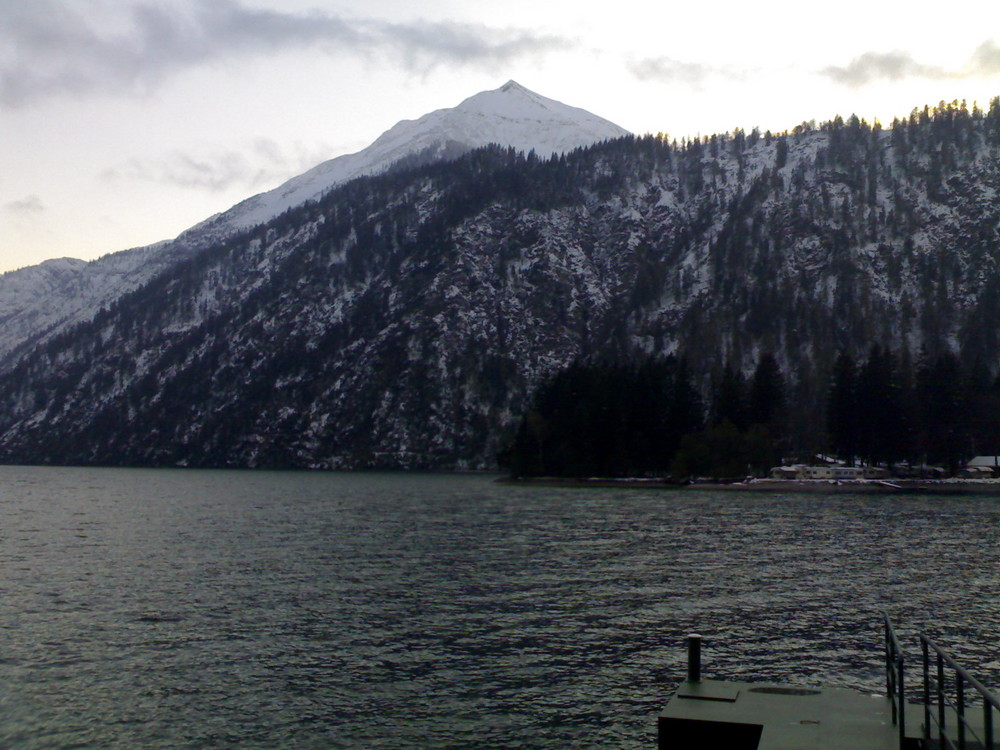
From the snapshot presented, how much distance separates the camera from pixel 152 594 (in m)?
49.5

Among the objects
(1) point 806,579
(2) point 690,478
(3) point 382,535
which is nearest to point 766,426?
(2) point 690,478

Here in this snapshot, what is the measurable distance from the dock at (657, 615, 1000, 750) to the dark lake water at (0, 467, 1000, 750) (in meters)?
3.12

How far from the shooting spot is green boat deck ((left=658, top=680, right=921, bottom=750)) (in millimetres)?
20406

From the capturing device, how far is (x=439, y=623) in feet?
136

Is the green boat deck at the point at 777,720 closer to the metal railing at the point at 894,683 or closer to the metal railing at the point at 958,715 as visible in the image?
the metal railing at the point at 894,683

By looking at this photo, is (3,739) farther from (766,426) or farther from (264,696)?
(766,426)

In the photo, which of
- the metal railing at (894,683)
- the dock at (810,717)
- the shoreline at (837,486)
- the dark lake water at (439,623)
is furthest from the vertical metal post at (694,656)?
the shoreline at (837,486)

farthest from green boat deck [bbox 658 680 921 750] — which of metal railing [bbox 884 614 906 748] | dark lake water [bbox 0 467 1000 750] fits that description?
dark lake water [bbox 0 467 1000 750]

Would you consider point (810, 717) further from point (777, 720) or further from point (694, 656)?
point (694, 656)

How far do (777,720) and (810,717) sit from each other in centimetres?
98

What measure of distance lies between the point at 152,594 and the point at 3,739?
24.4 m

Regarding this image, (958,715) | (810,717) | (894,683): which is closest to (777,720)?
(810,717)

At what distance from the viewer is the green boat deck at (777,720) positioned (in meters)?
20.4

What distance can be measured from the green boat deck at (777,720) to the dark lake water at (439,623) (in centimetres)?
315
